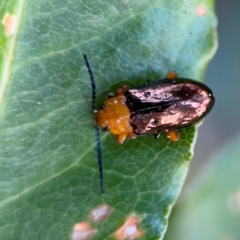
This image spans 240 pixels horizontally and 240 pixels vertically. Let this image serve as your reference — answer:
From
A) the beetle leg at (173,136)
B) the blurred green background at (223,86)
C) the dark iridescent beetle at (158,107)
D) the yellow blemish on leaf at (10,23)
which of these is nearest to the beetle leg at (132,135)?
the dark iridescent beetle at (158,107)

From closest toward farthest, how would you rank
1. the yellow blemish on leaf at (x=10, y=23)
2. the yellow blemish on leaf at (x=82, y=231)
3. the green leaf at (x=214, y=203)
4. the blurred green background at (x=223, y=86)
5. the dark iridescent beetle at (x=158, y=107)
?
the yellow blemish on leaf at (x=10, y=23), the yellow blemish on leaf at (x=82, y=231), the dark iridescent beetle at (x=158, y=107), the green leaf at (x=214, y=203), the blurred green background at (x=223, y=86)

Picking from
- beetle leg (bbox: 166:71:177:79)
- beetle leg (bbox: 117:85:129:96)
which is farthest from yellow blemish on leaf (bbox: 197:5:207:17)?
beetle leg (bbox: 117:85:129:96)

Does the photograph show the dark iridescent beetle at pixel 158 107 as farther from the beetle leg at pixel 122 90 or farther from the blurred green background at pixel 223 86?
the blurred green background at pixel 223 86

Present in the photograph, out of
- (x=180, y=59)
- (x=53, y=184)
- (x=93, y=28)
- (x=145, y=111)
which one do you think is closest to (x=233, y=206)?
(x=145, y=111)

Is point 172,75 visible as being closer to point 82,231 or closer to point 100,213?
point 100,213

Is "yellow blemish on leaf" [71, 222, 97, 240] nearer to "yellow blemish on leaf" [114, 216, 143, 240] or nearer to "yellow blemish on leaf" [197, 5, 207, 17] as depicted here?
"yellow blemish on leaf" [114, 216, 143, 240]

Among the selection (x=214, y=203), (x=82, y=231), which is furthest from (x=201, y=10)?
(x=214, y=203)
